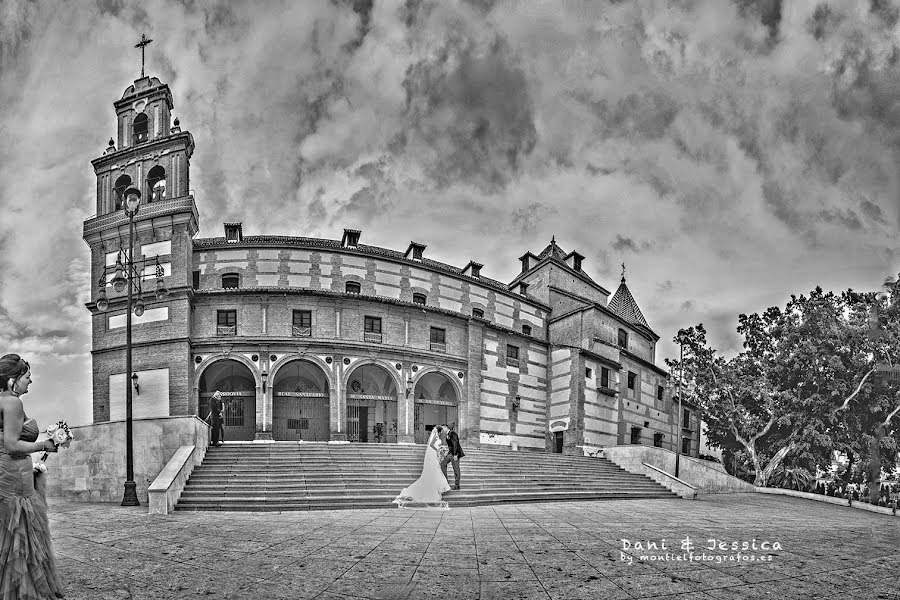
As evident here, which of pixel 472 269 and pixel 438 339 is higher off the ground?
pixel 472 269

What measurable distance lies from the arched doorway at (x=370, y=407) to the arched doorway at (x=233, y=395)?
191 inches

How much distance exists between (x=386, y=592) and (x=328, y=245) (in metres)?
26.3

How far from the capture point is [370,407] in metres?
31.1

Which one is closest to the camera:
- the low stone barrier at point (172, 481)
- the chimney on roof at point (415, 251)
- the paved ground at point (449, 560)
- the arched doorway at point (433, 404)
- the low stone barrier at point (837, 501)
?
the paved ground at point (449, 560)

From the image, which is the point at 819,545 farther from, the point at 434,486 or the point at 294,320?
the point at 294,320

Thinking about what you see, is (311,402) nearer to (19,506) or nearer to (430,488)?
(430,488)

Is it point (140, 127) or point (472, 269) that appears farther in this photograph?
point (472, 269)

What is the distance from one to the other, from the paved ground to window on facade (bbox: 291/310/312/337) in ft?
54.6

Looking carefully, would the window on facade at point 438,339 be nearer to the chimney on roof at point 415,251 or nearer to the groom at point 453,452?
the chimney on roof at point 415,251

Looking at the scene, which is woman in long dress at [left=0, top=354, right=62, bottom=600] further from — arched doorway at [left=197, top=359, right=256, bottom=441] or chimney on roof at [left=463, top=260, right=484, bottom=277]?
chimney on roof at [left=463, top=260, right=484, bottom=277]

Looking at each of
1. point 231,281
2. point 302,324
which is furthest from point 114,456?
point 231,281

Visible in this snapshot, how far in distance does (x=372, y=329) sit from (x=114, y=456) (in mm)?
14638

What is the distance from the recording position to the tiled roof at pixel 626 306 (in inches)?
1971

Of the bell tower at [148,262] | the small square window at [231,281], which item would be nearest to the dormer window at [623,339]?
the small square window at [231,281]
